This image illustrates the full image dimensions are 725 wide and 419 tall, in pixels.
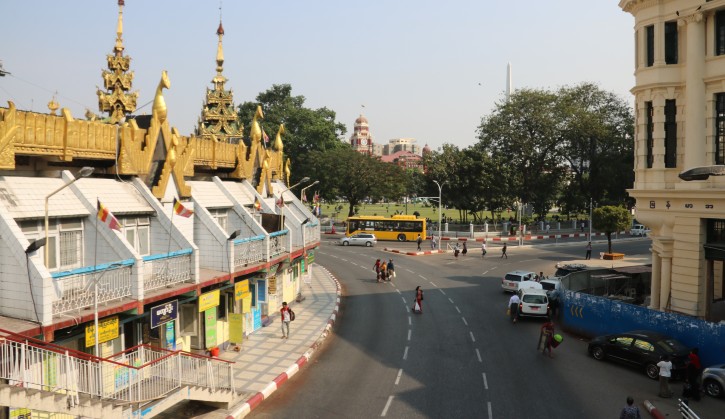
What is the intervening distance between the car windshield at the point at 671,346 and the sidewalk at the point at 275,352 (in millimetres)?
13138

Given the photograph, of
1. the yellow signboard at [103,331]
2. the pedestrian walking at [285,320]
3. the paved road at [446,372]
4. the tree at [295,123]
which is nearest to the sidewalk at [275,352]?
the pedestrian walking at [285,320]

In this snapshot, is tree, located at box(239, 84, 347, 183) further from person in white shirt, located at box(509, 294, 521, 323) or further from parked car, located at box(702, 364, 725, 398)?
parked car, located at box(702, 364, 725, 398)

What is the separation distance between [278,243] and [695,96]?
19.9 metres

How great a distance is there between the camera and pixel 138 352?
16.6 metres

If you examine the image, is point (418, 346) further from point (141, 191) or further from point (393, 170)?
point (393, 170)

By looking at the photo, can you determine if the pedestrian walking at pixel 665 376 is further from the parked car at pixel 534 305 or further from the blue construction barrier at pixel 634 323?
the parked car at pixel 534 305

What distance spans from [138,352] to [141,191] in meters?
6.16

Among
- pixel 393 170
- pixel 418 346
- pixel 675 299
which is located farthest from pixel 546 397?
pixel 393 170

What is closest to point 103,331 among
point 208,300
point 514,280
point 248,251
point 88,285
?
point 88,285

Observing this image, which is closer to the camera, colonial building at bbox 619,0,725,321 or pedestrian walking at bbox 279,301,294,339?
colonial building at bbox 619,0,725,321

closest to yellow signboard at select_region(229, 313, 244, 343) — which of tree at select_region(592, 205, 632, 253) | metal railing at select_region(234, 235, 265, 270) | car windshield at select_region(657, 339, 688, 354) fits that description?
metal railing at select_region(234, 235, 265, 270)

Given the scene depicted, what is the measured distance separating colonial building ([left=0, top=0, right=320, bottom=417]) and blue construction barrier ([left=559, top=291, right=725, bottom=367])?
13.9 metres

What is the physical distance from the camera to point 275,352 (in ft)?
75.3

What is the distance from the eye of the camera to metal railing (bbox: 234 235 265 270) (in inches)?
890
